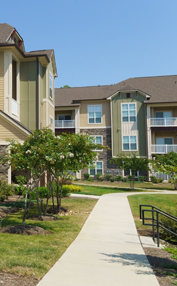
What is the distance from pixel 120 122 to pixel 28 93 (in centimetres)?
1617

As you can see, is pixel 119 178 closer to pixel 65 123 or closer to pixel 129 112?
pixel 129 112

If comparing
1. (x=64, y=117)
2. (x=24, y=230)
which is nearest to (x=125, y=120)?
(x=64, y=117)

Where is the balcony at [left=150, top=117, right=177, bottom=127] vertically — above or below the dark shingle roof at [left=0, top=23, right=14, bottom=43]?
below

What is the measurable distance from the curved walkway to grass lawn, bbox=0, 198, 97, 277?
0.70ft

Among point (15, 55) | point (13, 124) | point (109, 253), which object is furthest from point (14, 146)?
point (15, 55)

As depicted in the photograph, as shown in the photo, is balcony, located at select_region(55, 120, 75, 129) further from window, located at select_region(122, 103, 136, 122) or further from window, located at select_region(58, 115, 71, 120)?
window, located at select_region(122, 103, 136, 122)

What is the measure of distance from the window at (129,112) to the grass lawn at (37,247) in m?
24.7

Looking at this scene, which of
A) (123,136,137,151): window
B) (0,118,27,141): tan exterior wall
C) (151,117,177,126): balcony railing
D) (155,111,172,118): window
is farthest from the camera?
(155,111,172,118): window

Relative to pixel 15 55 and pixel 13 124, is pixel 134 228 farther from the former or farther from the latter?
pixel 15 55

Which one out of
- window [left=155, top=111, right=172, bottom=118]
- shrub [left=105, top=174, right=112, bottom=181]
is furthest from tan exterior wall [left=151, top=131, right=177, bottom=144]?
shrub [left=105, top=174, right=112, bottom=181]

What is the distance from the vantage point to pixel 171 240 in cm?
934

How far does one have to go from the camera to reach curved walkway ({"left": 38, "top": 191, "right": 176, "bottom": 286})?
16.8 feet

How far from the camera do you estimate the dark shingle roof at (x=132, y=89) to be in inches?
1368

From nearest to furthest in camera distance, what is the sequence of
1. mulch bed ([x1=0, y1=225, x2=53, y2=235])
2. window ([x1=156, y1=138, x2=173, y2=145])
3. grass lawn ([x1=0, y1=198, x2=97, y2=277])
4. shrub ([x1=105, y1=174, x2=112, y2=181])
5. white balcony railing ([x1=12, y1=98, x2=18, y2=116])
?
grass lawn ([x1=0, y1=198, x2=97, y2=277])
mulch bed ([x1=0, y1=225, x2=53, y2=235])
white balcony railing ([x1=12, y1=98, x2=18, y2=116])
shrub ([x1=105, y1=174, x2=112, y2=181])
window ([x1=156, y1=138, x2=173, y2=145])
